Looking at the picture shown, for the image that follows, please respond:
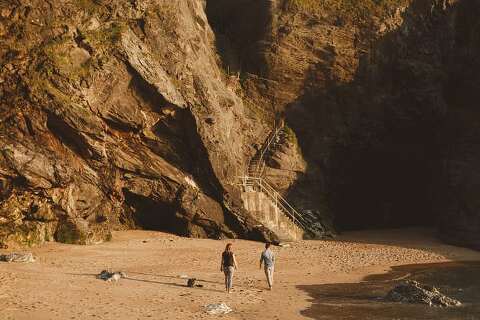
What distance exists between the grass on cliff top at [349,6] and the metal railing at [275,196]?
1944 centimetres

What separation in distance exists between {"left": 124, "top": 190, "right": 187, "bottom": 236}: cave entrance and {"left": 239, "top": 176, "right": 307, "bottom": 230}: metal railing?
6.39m

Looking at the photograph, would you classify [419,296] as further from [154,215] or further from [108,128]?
[108,128]

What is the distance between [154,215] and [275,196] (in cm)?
1117

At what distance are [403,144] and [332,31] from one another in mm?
13617

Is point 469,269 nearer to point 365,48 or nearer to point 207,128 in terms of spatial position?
point 207,128

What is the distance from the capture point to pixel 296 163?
48.7 meters

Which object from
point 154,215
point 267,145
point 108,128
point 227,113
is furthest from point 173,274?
point 267,145

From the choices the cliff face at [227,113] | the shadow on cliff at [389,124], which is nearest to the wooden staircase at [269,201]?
the cliff face at [227,113]

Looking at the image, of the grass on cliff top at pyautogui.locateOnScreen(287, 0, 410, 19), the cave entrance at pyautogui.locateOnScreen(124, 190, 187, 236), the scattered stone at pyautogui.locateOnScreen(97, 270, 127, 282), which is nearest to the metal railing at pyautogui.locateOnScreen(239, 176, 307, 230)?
the cave entrance at pyautogui.locateOnScreen(124, 190, 187, 236)

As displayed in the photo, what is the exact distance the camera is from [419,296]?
19.9 meters

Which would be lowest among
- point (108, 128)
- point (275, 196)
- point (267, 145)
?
point (275, 196)

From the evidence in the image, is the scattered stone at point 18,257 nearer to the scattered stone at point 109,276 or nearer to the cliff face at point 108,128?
the scattered stone at point 109,276

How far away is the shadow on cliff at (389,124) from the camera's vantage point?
5091 centimetres

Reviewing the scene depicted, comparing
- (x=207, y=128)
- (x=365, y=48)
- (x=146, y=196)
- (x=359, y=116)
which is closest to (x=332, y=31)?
(x=365, y=48)
